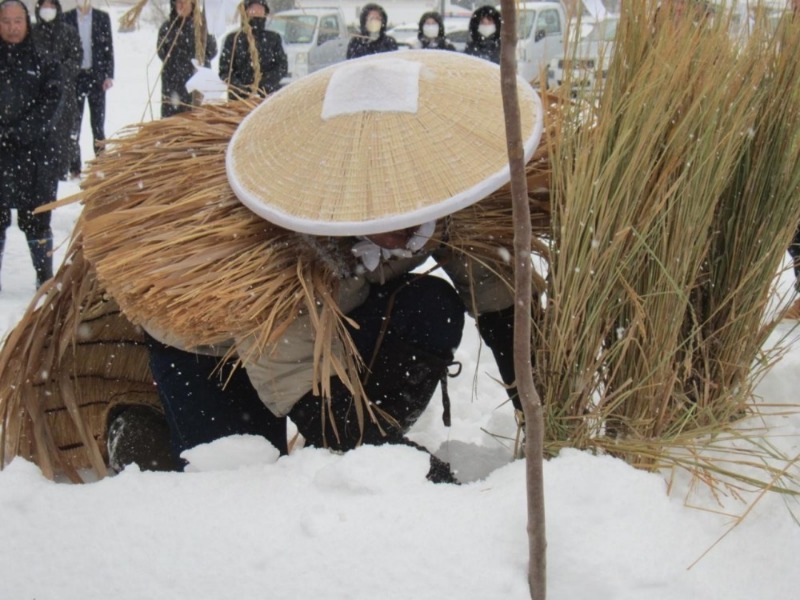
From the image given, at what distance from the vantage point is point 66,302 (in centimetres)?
206

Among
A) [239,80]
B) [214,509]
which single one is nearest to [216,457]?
[214,509]

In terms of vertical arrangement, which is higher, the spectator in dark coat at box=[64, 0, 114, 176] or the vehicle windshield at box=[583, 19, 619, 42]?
the vehicle windshield at box=[583, 19, 619, 42]

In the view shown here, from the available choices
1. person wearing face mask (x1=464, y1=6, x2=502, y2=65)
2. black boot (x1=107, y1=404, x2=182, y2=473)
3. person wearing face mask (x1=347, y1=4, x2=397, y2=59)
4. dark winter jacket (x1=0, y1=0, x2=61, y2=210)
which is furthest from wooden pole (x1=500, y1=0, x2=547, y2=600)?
person wearing face mask (x1=347, y1=4, x2=397, y2=59)

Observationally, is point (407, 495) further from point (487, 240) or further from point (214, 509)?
point (487, 240)

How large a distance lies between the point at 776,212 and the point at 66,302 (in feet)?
5.02

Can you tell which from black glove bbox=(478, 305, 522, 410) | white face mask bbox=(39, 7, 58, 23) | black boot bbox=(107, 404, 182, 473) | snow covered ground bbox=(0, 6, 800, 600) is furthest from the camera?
white face mask bbox=(39, 7, 58, 23)

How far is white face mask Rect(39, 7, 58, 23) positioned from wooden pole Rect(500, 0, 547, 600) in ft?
14.3

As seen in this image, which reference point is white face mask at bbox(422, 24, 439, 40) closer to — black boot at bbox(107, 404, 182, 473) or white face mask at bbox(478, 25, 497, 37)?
white face mask at bbox(478, 25, 497, 37)

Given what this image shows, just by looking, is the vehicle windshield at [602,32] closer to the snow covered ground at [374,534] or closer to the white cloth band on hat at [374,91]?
the white cloth band on hat at [374,91]

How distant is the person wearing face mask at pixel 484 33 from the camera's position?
512 cm

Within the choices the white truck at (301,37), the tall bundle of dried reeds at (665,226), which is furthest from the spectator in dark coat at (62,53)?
the white truck at (301,37)

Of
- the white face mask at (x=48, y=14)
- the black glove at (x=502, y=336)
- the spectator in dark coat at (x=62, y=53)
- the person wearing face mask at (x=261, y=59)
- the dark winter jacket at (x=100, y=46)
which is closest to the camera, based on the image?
the black glove at (x=502, y=336)

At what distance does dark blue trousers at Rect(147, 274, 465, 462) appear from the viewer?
5.52ft

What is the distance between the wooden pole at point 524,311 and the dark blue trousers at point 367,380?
546 millimetres
